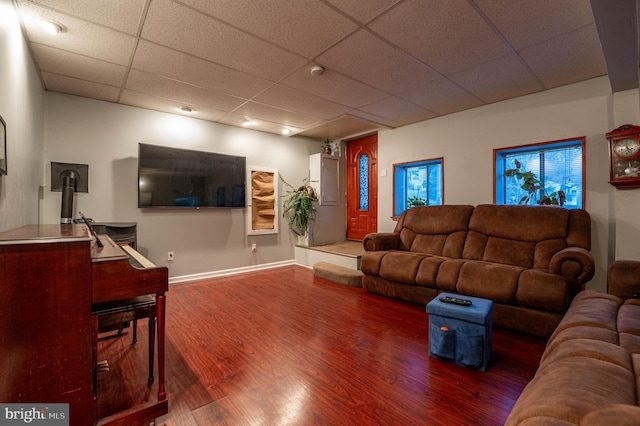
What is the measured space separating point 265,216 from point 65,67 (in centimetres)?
317

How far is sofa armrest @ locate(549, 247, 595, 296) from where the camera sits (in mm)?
2301

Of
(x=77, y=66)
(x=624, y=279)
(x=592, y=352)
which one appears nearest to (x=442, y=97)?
(x=624, y=279)

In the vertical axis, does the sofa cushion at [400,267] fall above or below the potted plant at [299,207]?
below

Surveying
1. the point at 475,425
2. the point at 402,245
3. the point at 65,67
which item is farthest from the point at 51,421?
the point at 402,245

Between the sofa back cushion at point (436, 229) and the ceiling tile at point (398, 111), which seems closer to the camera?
the sofa back cushion at point (436, 229)

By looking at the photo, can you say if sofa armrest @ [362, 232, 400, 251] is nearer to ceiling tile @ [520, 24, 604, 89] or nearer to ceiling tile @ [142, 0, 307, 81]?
ceiling tile @ [142, 0, 307, 81]

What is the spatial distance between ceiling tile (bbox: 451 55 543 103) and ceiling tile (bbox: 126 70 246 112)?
8.91ft

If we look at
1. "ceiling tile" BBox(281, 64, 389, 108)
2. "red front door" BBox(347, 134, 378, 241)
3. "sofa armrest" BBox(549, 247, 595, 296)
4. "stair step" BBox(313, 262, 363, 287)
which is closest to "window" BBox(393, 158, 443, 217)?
"red front door" BBox(347, 134, 378, 241)

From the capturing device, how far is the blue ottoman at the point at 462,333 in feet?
6.12

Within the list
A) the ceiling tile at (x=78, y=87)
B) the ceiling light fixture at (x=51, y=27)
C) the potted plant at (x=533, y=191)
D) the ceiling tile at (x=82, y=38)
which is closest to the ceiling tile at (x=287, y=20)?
the ceiling tile at (x=82, y=38)

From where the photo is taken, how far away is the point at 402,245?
397 centimetres

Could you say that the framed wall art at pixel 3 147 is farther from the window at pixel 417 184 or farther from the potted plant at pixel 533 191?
the potted plant at pixel 533 191

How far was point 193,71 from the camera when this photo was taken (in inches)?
113

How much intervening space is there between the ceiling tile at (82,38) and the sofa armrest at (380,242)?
3200 millimetres
